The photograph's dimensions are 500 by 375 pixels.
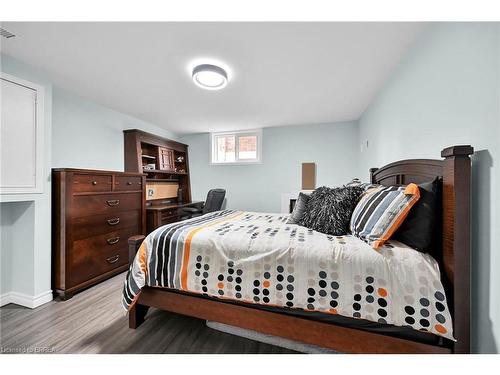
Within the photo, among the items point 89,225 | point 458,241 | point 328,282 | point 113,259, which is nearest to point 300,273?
point 328,282

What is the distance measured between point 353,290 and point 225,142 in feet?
13.0

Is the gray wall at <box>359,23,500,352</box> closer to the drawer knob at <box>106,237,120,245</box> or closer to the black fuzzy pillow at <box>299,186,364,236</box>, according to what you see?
the black fuzzy pillow at <box>299,186,364,236</box>

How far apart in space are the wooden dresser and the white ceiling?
3.39ft

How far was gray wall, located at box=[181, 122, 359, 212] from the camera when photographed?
3.77 metres

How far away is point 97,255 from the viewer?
94.7 inches

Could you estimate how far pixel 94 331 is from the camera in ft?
5.16

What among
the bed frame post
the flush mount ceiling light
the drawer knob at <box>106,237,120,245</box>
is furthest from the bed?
the flush mount ceiling light

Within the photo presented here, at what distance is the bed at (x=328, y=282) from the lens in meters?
1.00

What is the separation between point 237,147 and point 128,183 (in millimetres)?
2266

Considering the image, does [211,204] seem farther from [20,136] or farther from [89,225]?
[20,136]

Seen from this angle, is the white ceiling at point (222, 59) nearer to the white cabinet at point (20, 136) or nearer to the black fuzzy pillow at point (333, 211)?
the white cabinet at point (20, 136)

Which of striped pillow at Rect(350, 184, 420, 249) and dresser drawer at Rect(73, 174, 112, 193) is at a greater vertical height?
dresser drawer at Rect(73, 174, 112, 193)

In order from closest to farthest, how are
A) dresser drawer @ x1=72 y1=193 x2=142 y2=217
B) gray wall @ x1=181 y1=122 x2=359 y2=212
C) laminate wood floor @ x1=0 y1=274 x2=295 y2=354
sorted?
laminate wood floor @ x1=0 y1=274 x2=295 y2=354
dresser drawer @ x1=72 y1=193 x2=142 y2=217
gray wall @ x1=181 y1=122 x2=359 y2=212
